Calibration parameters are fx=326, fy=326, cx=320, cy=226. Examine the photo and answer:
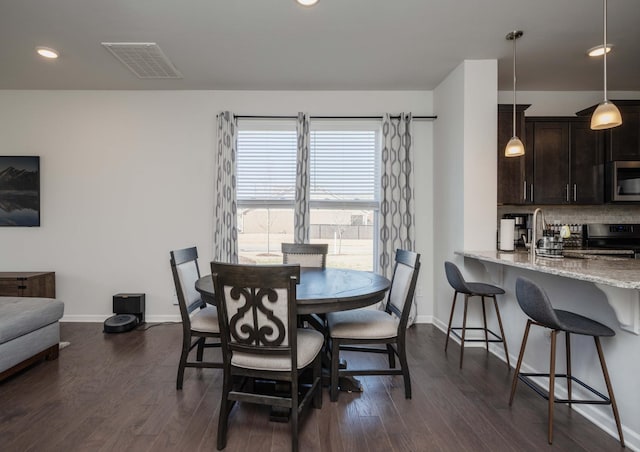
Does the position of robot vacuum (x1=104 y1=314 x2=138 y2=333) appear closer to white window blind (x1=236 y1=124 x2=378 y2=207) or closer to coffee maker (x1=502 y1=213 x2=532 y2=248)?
white window blind (x1=236 y1=124 x2=378 y2=207)

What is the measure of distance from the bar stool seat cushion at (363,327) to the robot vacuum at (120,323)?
2575 mm

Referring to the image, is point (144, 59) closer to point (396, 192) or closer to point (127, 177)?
point (127, 177)

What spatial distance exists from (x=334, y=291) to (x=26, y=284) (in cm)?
362

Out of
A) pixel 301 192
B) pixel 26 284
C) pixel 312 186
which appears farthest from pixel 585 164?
pixel 26 284

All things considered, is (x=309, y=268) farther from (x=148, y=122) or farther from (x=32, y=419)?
(x=148, y=122)

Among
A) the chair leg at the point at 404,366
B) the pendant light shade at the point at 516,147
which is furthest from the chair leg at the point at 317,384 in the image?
the pendant light shade at the point at 516,147

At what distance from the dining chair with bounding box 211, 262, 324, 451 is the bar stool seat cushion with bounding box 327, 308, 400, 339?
46cm

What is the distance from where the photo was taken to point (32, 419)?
2.04 m

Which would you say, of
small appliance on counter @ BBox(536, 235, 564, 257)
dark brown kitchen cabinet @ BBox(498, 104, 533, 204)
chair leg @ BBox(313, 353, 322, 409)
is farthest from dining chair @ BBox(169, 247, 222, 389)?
dark brown kitchen cabinet @ BBox(498, 104, 533, 204)

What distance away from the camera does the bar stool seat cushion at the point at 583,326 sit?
1.75 metres

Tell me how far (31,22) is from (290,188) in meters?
2.73

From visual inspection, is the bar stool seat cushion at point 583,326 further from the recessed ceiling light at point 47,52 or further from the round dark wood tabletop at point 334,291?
the recessed ceiling light at point 47,52

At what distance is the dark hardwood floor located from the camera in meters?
1.82

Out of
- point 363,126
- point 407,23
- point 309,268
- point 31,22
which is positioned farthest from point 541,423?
point 31,22
